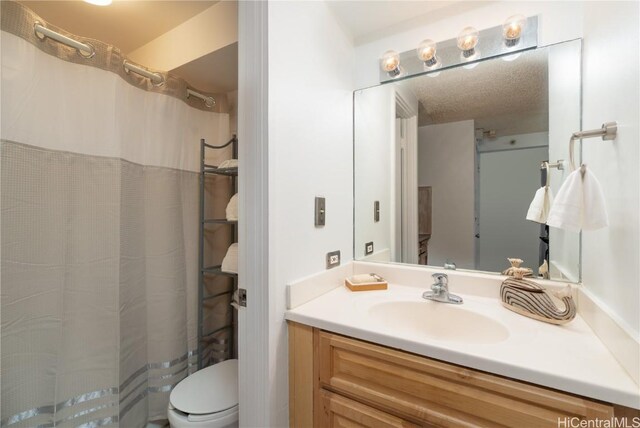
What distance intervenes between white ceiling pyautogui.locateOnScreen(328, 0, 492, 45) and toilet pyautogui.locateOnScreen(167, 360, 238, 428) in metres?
1.85

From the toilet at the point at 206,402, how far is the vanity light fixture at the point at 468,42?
6.10ft

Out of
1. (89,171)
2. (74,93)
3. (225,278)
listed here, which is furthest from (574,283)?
(74,93)

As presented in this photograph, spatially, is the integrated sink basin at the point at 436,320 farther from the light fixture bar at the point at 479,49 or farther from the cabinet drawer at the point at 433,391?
the light fixture bar at the point at 479,49

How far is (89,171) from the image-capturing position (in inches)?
45.0

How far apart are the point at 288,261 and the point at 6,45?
124cm

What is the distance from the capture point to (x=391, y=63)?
4.39 ft

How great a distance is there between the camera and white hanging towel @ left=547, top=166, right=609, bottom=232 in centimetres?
67

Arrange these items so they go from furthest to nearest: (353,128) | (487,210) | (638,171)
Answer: (353,128) < (487,210) < (638,171)

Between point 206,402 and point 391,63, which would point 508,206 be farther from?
point 206,402

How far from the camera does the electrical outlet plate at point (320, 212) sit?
3.71 ft

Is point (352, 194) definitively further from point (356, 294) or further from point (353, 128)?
point (356, 294)

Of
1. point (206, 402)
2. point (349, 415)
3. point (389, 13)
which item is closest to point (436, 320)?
point (349, 415)

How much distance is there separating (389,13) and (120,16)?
143cm

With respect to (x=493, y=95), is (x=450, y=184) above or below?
below
